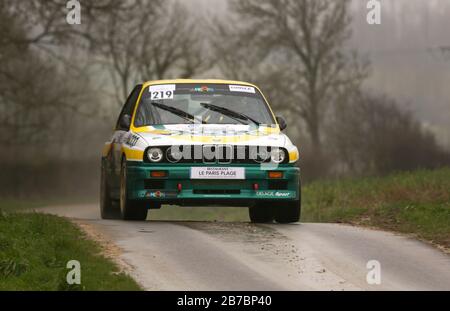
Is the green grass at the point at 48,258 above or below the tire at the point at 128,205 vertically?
below

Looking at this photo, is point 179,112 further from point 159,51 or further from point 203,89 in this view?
point 159,51

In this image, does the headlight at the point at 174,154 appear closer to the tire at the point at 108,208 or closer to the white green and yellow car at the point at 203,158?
the white green and yellow car at the point at 203,158

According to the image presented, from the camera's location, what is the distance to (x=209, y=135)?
14.6 meters


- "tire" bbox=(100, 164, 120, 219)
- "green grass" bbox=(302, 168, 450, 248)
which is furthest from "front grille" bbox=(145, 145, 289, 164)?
"tire" bbox=(100, 164, 120, 219)

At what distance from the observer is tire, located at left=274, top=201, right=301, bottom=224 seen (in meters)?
15.2

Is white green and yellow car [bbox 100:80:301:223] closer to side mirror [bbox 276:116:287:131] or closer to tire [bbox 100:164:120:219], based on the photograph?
side mirror [bbox 276:116:287:131]

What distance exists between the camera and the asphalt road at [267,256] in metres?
10.3

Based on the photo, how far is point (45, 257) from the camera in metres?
11.4

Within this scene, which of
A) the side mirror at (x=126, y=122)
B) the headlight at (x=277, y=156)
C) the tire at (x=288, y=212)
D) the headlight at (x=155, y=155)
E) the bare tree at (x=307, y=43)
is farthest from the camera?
the bare tree at (x=307, y=43)

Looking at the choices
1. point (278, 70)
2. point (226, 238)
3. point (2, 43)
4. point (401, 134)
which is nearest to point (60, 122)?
point (278, 70)

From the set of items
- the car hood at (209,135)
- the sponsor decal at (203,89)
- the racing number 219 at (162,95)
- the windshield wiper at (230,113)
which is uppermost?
the sponsor decal at (203,89)

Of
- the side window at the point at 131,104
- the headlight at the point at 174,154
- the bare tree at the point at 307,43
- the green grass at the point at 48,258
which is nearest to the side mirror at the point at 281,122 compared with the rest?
the headlight at the point at 174,154

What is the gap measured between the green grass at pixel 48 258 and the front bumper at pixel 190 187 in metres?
1.15
